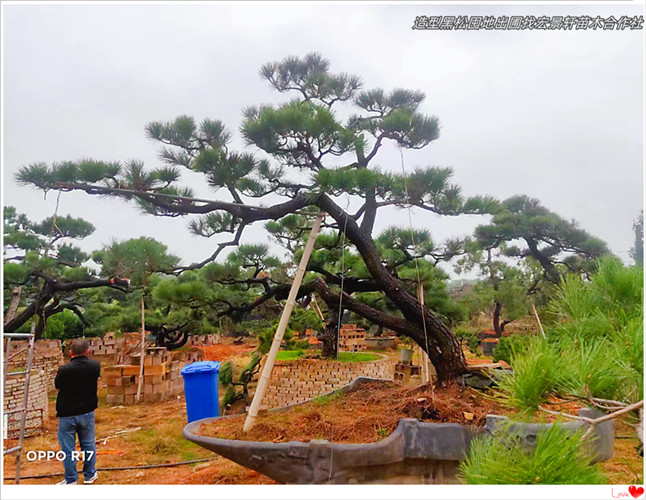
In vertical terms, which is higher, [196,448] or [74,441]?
[74,441]

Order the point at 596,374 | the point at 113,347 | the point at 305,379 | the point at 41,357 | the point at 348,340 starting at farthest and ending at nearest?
the point at 113,347 → the point at 348,340 → the point at 41,357 → the point at 305,379 → the point at 596,374

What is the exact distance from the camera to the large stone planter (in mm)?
1662

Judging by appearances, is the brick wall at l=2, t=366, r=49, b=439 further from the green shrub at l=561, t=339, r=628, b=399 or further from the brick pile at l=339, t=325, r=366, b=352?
the green shrub at l=561, t=339, r=628, b=399

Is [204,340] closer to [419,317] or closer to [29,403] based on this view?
[29,403]

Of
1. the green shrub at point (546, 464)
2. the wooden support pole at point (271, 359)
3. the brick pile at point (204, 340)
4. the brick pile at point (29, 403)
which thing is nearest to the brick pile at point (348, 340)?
the wooden support pole at point (271, 359)

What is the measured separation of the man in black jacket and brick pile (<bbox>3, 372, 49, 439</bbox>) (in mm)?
1386

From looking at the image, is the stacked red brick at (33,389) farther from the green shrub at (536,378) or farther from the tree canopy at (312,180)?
the green shrub at (536,378)

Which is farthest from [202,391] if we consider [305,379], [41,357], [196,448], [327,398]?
[41,357]

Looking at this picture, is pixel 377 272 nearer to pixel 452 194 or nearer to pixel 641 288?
pixel 452 194

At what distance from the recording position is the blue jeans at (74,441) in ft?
6.36

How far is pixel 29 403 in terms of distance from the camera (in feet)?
11.2

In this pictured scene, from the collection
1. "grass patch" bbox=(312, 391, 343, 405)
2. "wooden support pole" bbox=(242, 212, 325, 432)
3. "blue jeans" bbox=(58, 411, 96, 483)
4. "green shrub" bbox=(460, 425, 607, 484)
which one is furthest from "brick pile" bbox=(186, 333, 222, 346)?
"green shrub" bbox=(460, 425, 607, 484)

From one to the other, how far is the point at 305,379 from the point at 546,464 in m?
2.56

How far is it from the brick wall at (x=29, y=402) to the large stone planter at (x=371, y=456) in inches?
89.1
